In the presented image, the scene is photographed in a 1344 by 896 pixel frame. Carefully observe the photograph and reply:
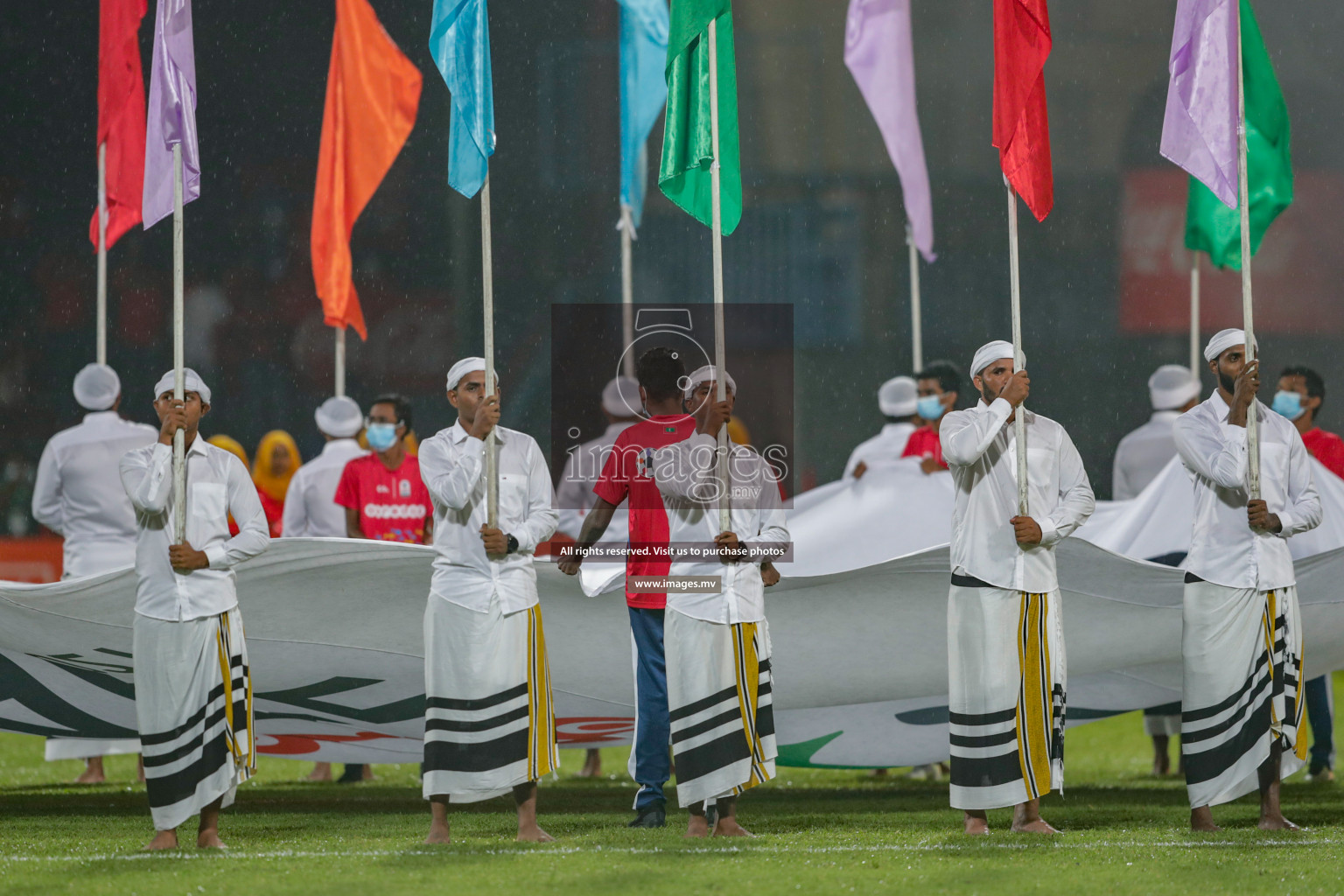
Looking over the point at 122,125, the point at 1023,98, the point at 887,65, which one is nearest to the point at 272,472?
the point at 122,125

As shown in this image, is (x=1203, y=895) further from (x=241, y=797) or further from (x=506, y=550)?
(x=241, y=797)

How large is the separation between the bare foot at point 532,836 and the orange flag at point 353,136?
4.62m

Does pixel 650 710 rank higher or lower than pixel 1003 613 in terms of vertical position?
lower

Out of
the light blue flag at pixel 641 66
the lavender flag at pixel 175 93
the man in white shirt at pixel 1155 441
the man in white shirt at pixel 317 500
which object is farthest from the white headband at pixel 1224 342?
Result: the light blue flag at pixel 641 66

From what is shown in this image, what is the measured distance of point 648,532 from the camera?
17.6ft

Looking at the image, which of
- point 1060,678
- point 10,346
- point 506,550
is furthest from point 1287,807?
point 10,346

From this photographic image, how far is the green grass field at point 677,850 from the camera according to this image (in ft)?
14.0

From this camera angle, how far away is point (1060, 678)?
16.8 feet

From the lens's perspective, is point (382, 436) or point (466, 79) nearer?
point (466, 79)

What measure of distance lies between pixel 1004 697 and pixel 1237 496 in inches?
38.4

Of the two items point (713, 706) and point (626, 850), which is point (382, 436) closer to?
point (713, 706)

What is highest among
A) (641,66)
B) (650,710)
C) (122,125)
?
(641,66)

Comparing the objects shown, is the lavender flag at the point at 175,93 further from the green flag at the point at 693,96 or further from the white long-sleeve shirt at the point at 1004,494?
the white long-sleeve shirt at the point at 1004,494

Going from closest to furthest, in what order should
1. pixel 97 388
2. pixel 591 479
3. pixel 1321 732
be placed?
pixel 1321 732 → pixel 97 388 → pixel 591 479
